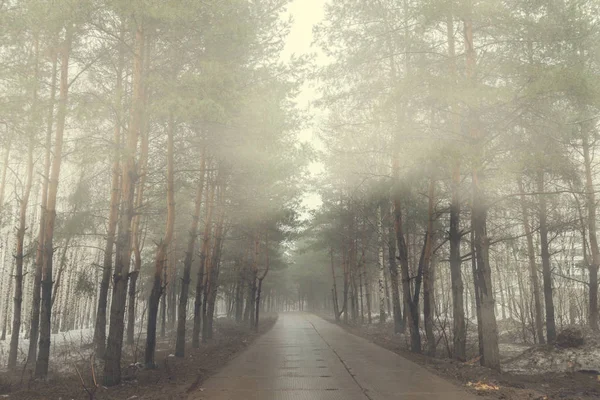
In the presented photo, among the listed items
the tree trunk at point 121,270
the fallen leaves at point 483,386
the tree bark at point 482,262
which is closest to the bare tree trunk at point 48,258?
the tree trunk at point 121,270

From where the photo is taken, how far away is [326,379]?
874cm

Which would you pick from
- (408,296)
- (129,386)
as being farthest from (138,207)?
(408,296)

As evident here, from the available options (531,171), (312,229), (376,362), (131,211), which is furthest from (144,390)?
(312,229)

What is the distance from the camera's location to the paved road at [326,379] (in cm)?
719

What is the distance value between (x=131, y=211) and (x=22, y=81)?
3321 millimetres

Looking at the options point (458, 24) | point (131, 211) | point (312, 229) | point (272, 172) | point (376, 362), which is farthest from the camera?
Result: point (312, 229)

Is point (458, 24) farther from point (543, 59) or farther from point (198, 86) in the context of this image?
point (198, 86)

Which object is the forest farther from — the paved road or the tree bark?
the paved road

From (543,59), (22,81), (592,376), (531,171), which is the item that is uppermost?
(543,59)

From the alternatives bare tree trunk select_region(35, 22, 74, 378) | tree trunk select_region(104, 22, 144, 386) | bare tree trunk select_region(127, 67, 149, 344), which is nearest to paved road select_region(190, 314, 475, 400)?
tree trunk select_region(104, 22, 144, 386)

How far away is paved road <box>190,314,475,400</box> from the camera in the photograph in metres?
7.19

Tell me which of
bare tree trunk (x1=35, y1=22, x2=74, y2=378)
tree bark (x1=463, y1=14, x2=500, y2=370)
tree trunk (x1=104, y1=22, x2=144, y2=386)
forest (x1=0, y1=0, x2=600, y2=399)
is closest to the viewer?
tree trunk (x1=104, y1=22, x2=144, y2=386)

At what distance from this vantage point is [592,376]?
33.8 ft

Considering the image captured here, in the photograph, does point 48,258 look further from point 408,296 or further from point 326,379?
point 408,296
